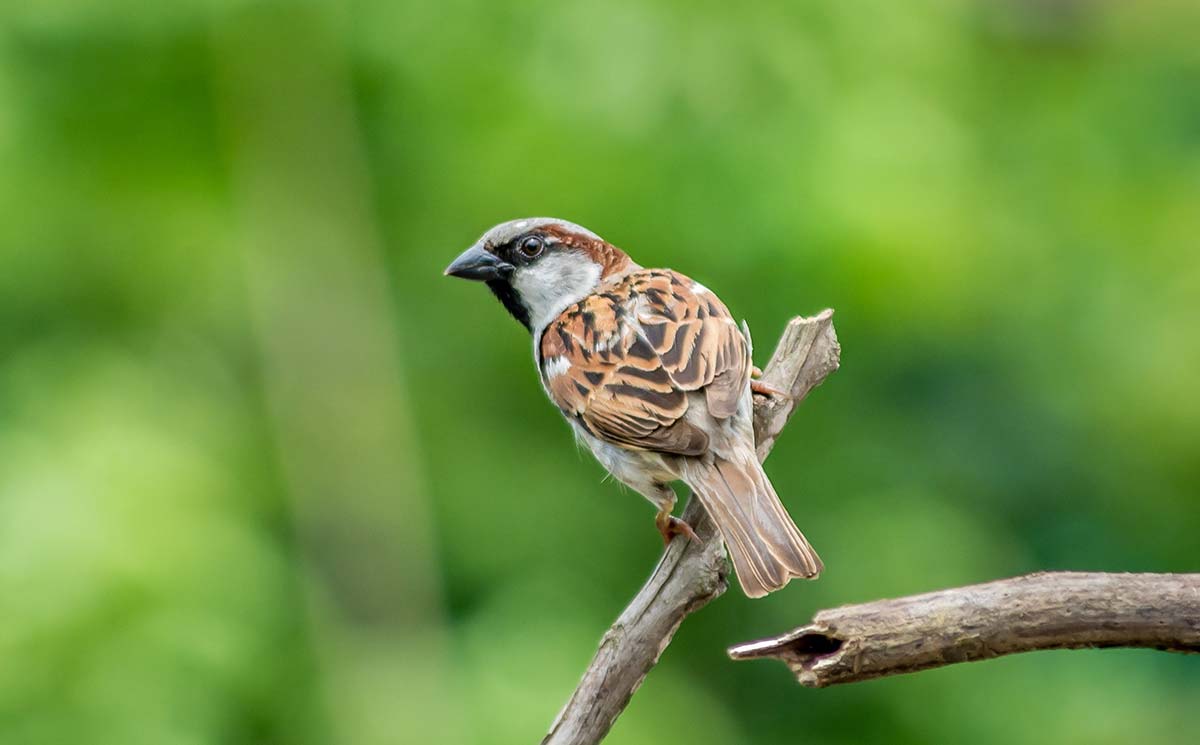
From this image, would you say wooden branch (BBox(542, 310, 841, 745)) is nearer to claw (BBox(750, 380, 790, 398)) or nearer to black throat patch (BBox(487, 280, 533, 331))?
claw (BBox(750, 380, 790, 398))

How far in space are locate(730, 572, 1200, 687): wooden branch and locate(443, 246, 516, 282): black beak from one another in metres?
1.63

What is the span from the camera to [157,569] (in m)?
3.21

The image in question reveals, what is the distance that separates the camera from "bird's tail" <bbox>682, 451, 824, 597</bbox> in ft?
8.55

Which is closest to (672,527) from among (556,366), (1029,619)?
(556,366)

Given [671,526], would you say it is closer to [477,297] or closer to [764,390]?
[764,390]

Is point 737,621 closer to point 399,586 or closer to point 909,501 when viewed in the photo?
point 909,501

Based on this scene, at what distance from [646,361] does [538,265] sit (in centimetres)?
53

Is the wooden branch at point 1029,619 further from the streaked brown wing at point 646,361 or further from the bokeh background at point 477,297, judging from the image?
the bokeh background at point 477,297

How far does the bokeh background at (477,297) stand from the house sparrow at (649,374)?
36 centimetres

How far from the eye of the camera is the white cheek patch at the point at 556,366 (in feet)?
10.9

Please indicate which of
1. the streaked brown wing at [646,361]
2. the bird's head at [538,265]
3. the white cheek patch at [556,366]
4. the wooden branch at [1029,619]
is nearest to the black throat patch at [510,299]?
the bird's head at [538,265]

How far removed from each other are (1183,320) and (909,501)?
1114 mm

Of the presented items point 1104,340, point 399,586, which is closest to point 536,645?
point 399,586

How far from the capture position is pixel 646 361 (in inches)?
127
